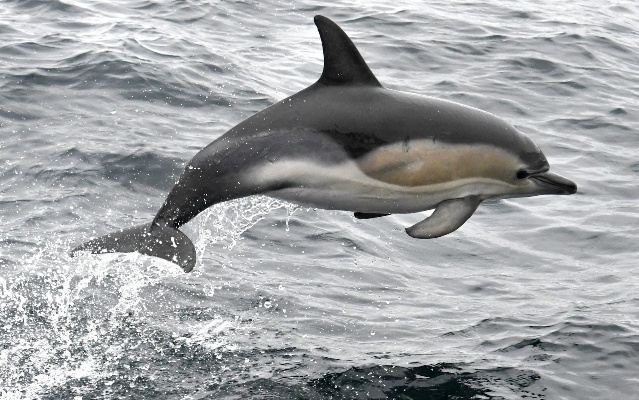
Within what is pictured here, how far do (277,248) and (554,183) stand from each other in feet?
12.1

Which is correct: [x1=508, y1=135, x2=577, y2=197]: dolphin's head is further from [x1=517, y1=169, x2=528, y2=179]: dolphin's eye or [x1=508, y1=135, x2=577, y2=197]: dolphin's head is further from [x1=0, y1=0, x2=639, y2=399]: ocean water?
[x1=0, y1=0, x2=639, y2=399]: ocean water

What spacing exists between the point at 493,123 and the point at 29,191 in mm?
5891

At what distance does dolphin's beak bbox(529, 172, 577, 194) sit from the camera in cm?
738

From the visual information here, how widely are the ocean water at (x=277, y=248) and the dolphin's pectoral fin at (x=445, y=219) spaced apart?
4.93ft

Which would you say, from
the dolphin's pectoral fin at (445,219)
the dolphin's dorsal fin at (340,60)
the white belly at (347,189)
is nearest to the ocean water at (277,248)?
the dolphin's pectoral fin at (445,219)

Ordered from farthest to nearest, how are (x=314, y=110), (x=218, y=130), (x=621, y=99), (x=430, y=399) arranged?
1. (x=621, y=99)
2. (x=218, y=130)
3. (x=430, y=399)
4. (x=314, y=110)

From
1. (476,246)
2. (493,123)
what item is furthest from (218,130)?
(493,123)

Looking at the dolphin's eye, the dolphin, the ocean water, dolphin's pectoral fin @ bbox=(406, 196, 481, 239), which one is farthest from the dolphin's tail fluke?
the dolphin's eye

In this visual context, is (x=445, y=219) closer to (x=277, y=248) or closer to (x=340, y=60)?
(x=340, y=60)

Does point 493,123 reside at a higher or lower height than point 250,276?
higher

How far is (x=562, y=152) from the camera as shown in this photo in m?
13.6

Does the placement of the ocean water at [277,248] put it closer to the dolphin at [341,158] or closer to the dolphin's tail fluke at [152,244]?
the dolphin's tail fluke at [152,244]

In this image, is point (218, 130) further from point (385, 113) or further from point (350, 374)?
point (385, 113)

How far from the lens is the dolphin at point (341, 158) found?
6465 mm
